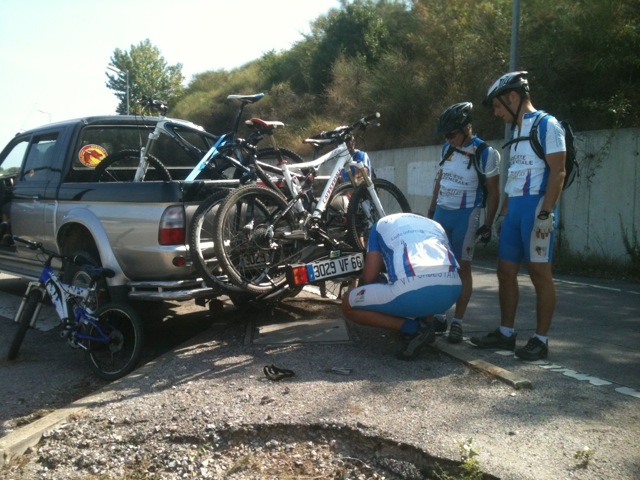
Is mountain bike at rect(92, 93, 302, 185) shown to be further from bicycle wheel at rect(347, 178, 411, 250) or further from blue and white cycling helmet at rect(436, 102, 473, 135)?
blue and white cycling helmet at rect(436, 102, 473, 135)

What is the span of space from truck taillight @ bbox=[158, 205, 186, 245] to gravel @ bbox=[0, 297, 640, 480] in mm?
1263

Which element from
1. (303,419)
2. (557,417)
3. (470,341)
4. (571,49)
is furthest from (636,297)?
(571,49)

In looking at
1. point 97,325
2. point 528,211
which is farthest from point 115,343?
point 528,211

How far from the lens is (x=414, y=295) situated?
471 cm

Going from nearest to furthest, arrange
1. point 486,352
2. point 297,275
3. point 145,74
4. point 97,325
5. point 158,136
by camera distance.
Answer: point 486,352 < point 297,275 < point 97,325 < point 158,136 < point 145,74

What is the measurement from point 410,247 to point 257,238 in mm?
1363

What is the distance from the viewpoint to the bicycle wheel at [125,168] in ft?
22.9

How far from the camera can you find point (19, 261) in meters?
7.62

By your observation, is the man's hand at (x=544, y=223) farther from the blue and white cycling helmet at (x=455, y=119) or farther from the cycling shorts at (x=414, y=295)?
the blue and white cycling helmet at (x=455, y=119)

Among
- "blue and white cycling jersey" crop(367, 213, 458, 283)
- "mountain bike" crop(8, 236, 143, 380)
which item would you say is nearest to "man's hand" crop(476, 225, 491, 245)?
"blue and white cycling jersey" crop(367, 213, 458, 283)

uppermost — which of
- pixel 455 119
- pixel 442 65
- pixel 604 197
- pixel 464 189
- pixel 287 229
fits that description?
pixel 442 65

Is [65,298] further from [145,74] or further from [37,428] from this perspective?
[145,74]

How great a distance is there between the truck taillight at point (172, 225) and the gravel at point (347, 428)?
4.14 ft

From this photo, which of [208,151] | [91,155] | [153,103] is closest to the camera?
[208,151]
